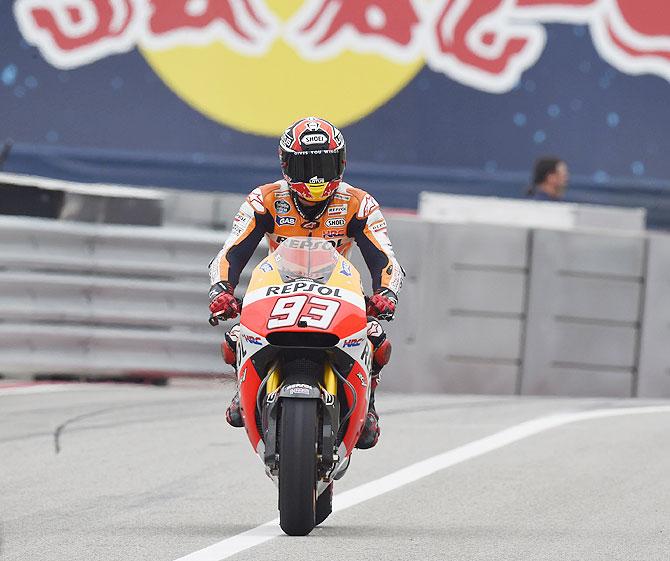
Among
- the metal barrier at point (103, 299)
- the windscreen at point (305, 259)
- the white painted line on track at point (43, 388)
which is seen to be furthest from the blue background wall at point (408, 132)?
the windscreen at point (305, 259)

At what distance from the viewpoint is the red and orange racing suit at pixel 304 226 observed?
8.09m

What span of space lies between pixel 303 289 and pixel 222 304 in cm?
50

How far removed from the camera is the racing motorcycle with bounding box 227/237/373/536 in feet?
22.7

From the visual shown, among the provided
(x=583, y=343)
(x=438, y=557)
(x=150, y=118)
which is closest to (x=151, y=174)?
(x=150, y=118)

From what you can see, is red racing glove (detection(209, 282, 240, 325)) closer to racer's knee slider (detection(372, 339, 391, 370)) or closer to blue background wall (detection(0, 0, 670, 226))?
racer's knee slider (detection(372, 339, 391, 370))

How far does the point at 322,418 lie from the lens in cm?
713

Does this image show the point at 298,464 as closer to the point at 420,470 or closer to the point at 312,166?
the point at 312,166

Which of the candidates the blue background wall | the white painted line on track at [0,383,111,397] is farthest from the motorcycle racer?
the blue background wall

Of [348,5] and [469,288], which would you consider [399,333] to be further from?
[348,5]

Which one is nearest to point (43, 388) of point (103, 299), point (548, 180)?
point (103, 299)

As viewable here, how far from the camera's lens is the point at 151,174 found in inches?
591

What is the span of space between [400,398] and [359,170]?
94.6 inches

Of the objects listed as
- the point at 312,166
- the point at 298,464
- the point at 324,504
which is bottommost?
the point at 324,504

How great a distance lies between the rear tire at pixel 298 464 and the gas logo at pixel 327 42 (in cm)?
811
